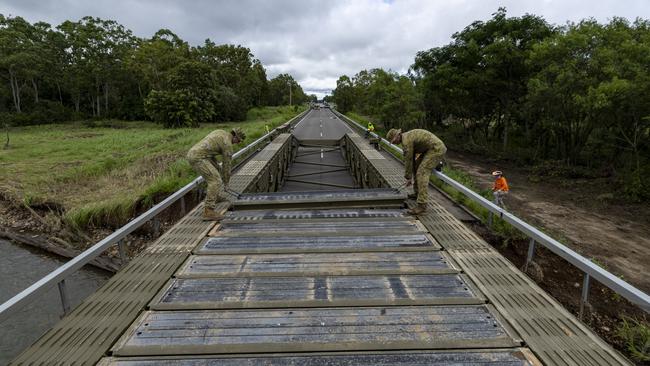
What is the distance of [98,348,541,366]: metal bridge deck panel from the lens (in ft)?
7.46

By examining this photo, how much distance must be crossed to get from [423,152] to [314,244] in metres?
2.57

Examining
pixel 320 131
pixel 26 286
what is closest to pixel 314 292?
pixel 26 286

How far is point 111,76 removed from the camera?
4534 centimetres

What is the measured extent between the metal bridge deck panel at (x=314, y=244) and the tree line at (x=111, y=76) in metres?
36.0

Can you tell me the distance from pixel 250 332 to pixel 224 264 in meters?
1.25

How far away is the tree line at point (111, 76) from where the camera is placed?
36875 mm

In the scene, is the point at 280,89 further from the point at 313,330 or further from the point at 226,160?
the point at 313,330

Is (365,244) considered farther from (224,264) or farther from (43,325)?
(43,325)

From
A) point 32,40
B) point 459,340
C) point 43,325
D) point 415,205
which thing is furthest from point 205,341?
point 32,40

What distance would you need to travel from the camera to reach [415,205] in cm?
558

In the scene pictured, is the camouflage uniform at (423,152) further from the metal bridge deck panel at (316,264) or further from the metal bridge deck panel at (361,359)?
the metal bridge deck panel at (361,359)

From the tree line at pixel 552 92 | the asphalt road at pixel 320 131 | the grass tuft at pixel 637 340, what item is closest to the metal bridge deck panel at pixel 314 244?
the grass tuft at pixel 637 340

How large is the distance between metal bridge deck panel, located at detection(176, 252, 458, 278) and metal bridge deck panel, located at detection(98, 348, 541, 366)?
3.58 ft

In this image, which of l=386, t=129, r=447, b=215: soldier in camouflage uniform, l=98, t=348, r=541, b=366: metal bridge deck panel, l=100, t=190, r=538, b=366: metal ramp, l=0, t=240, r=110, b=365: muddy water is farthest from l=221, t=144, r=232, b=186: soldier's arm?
l=0, t=240, r=110, b=365: muddy water
